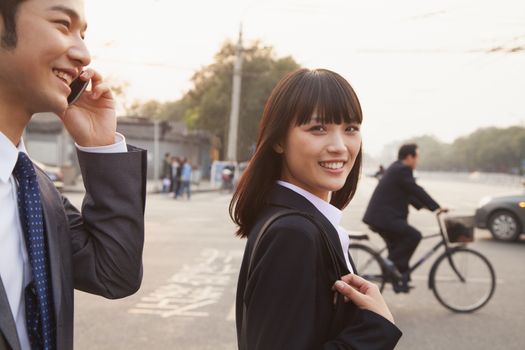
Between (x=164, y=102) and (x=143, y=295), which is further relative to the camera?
(x=164, y=102)

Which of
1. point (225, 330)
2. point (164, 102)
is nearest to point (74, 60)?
point (225, 330)

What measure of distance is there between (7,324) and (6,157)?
357 millimetres

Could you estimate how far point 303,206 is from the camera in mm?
1562

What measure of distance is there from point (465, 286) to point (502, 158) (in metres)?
99.7

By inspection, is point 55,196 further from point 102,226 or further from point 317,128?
point 317,128

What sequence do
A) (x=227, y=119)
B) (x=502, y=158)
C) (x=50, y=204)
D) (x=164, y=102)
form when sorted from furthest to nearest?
(x=502, y=158) < (x=164, y=102) < (x=227, y=119) < (x=50, y=204)

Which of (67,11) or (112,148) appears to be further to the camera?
(112,148)

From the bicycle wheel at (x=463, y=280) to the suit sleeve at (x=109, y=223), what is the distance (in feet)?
15.4

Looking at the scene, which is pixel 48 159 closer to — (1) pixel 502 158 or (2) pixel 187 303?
(2) pixel 187 303

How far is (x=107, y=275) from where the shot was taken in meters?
1.44

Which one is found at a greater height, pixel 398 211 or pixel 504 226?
pixel 398 211

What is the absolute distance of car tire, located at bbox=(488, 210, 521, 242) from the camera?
11164 mm

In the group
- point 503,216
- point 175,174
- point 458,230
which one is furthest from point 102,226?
point 175,174

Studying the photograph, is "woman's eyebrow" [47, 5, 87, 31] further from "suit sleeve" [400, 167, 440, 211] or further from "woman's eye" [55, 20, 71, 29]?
"suit sleeve" [400, 167, 440, 211]
